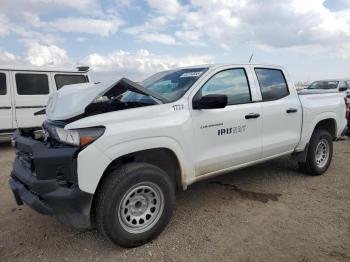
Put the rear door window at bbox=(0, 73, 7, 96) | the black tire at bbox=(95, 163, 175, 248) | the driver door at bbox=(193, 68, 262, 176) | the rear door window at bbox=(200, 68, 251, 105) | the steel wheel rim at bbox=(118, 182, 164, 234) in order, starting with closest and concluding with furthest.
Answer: the black tire at bbox=(95, 163, 175, 248), the steel wheel rim at bbox=(118, 182, 164, 234), the driver door at bbox=(193, 68, 262, 176), the rear door window at bbox=(200, 68, 251, 105), the rear door window at bbox=(0, 73, 7, 96)

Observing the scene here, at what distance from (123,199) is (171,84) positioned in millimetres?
1653

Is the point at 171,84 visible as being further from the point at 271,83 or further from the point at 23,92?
the point at 23,92

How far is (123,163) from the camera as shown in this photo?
3.29 meters

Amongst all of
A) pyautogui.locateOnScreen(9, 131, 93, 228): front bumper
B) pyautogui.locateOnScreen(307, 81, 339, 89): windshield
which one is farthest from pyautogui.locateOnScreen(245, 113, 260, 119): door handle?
pyautogui.locateOnScreen(307, 81, 339, 89): windshield

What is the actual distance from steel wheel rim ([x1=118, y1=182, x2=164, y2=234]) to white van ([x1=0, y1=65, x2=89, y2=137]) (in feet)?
20.4

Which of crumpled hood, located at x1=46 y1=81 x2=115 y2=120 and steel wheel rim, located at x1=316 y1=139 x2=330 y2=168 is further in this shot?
steel wheel rim, located at x1=316 y1=139 x2=330 y2=168

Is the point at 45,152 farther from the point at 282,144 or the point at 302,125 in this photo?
the point at 302,125

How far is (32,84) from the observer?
28.3 ft

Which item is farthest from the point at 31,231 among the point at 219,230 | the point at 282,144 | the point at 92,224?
the point at 282,144

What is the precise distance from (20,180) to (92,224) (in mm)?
872

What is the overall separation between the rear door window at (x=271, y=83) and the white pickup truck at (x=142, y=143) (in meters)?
0.02

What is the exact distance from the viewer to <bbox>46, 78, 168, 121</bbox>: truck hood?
320 centimetres

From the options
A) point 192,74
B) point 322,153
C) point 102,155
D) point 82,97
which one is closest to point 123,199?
point 102,155

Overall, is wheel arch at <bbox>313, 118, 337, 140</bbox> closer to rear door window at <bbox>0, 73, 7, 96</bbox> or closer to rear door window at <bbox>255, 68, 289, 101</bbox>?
rear door window at <bbox>255, 68, 289, 101</bbox>
